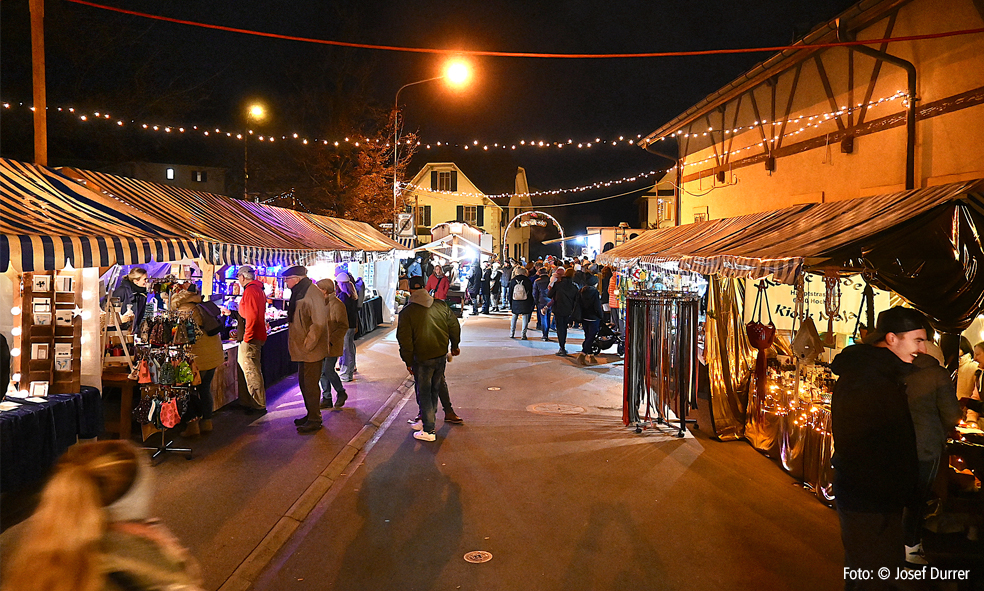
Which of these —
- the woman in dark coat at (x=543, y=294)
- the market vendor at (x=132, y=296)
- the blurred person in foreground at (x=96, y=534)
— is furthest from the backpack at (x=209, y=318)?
the woman in dark coat at (x=543, y=294)

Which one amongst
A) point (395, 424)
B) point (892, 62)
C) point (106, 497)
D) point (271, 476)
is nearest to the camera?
point (106, 497)

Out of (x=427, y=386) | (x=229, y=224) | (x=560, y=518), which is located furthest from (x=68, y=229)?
(x=560, y=518)

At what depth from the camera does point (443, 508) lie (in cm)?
579

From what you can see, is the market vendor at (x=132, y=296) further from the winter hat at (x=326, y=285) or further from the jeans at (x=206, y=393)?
the winter hat at (x=326, y=285)

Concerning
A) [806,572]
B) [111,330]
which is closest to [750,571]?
[806,572]

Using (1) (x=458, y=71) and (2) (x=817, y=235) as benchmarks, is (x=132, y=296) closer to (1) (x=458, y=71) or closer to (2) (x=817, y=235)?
(1) (x=458, y=71)

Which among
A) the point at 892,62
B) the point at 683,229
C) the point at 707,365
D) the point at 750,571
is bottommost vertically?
the point at 750,571

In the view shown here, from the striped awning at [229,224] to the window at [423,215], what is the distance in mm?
38161

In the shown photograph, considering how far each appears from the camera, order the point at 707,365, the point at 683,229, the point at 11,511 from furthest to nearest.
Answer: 1. the point at 683,229
2. the point at 707,365
3. the point at 11,511

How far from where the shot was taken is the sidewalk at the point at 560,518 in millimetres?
4562

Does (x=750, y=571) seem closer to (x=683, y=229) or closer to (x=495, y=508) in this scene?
(x=495, y=508)

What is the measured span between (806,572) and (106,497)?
4.55 meters

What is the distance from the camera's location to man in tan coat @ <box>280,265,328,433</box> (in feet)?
26.3

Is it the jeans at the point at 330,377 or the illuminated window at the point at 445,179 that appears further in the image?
the illuminated window at the point at 445,179
